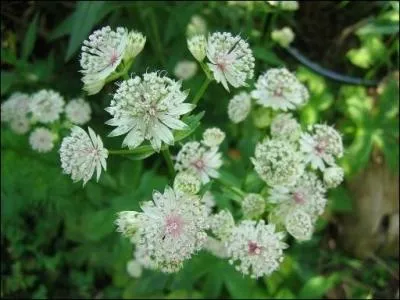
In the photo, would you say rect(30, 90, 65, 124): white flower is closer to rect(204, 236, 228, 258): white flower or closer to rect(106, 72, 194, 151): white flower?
rect(204, 236, 228, 258): white flower

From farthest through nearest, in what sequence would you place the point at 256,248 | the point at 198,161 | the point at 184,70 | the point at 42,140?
the point at 184,70 < the point at 42,140 < the point at 198,161 < the point at 256,248

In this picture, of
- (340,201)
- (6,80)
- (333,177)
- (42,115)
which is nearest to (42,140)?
(42,115)

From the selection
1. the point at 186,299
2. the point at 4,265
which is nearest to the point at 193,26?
the point at 186,299

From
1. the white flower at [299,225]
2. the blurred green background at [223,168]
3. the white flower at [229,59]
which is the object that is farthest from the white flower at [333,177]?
the white flower at [229,59]

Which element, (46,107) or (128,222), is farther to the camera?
(46,107)

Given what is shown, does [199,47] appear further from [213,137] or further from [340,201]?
[340,201]

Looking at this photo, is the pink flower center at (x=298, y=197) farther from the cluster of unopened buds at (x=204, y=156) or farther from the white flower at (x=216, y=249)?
the white flower at (x=216, y=249)
